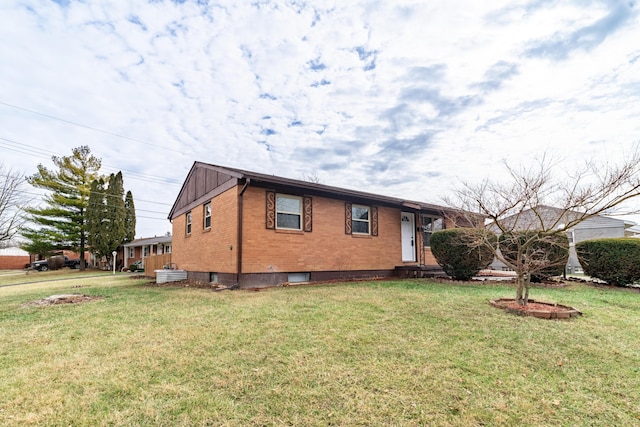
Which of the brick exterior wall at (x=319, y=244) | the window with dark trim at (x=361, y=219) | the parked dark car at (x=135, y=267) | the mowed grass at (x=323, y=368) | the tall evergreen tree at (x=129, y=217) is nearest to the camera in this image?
the mowed grass at (x=323, y=368)

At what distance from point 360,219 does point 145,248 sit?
26.4m

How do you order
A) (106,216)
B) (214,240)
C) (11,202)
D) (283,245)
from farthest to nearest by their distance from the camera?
(106,216), (11,202), (214,240), (283,245)

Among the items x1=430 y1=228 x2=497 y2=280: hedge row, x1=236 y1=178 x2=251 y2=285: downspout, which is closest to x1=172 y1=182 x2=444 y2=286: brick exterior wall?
x1=236 y1=178 x2=251 y2=285: downspout

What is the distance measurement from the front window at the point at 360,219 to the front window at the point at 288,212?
7.86ft

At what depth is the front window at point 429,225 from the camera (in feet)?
48.0

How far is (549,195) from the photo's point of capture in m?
6.85

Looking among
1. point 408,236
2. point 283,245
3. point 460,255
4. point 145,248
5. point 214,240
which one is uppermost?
point 408,236

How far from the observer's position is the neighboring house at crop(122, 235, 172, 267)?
27219 mm

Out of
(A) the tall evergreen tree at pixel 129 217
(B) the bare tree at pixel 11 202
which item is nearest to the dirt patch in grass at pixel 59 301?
(B) the bare tree at pixel 11 202

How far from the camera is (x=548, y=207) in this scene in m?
7.19

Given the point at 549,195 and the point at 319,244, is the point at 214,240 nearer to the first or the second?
the point at 319,244

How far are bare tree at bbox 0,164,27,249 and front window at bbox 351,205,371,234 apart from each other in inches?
1145

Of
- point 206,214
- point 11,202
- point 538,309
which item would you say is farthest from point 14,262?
point 538,309

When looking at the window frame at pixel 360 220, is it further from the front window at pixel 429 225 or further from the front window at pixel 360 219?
the front window at pixel 429 225
